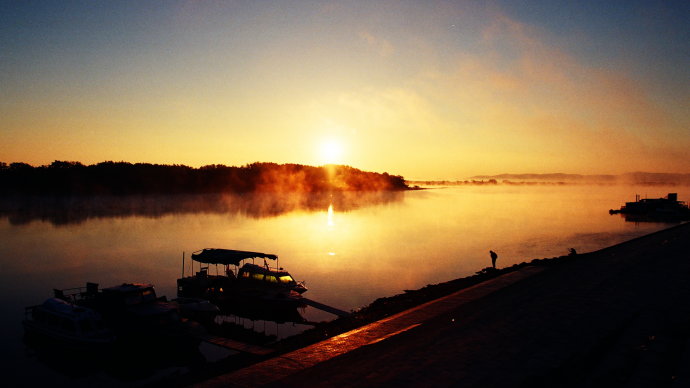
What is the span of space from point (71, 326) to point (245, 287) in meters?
12.3

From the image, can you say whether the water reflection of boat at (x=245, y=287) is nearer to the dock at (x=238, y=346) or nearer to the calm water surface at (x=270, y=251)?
the calm water surface at (x=270, y=251)

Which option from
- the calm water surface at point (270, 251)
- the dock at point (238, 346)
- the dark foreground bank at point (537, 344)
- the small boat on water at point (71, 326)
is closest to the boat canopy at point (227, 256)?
the calm water surface at point (270, 251)

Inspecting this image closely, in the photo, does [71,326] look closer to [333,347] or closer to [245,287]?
[245,287]

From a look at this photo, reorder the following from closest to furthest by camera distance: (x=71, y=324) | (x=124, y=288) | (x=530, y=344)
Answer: (x=530, y=344) < (x=71, y=324) < (x=124, y=288)

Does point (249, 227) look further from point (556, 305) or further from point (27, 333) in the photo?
point (556, 305)

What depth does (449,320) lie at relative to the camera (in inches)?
683

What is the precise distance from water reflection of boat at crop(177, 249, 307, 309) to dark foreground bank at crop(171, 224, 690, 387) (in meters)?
11.8

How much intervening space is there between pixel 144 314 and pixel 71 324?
12.0 ft

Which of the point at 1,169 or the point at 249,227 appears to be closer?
the point at 249,227

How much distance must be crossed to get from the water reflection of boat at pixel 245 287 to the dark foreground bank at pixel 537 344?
1180 centimetres

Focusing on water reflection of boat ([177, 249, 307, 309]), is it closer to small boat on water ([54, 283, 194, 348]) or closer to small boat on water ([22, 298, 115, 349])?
small boat on water ([54, 283, 194, 348])

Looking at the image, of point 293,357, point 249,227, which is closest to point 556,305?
point 293,357

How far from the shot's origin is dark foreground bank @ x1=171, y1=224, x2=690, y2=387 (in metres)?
11.4

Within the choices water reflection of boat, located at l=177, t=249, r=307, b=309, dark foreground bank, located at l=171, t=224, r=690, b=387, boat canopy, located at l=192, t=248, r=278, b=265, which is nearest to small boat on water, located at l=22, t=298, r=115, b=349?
water reflection of boat, located at l=177, t=249, r=307, b=309
